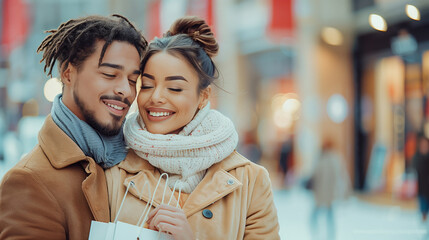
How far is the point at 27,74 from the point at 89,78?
2666 cm

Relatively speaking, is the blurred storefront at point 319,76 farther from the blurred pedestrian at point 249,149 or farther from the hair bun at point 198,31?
the hair bun at point 198,31

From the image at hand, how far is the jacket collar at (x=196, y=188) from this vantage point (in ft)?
7.83

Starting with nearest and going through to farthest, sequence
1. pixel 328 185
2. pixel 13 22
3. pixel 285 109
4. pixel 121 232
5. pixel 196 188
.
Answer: pixel 121 232 → pixel 196 188 → pixel 328 185 → pixel 13 22 → pixel 285 109

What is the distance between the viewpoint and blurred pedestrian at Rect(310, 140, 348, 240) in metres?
7.85

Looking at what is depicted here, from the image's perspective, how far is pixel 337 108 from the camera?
13.3m

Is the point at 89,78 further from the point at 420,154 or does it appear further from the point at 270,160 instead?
the point at 270,160

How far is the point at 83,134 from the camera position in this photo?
2395 millimetres

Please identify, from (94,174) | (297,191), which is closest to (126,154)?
(94,174)

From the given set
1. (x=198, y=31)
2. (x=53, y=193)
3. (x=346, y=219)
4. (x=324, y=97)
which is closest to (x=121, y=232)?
(x=53, y=193)

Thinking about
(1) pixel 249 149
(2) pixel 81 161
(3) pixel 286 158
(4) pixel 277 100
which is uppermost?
(4) pixel 277 100

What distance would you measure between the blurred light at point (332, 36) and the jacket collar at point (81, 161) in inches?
465

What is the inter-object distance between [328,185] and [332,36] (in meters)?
6.55

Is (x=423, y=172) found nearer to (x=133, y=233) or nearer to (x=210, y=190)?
(x=210, y=190)

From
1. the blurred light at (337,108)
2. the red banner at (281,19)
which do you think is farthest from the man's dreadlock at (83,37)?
the blurred light at (337,108)
